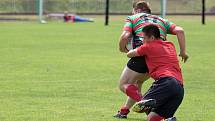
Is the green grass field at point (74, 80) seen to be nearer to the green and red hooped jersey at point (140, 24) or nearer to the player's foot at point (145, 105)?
the green and red hooped jersey at point (140, 24)

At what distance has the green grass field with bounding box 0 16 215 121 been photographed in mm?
10797

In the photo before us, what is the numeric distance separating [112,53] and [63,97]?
9929 millimetres

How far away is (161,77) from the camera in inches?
335

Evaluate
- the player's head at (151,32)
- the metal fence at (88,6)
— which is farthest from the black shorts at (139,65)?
the metal fence at (88,6)

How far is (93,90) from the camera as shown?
44.6ft

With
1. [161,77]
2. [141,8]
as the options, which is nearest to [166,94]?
[161,77]

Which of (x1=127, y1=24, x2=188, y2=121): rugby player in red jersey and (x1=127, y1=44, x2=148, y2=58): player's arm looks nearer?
(x1=127, y1=24, x2=188, y2=121): rugby player in red jersey

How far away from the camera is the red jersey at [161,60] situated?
→ 857 centimetres

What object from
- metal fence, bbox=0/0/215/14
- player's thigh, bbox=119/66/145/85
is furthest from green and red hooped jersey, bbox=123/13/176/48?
metal fence, bbox=0/0/215/14

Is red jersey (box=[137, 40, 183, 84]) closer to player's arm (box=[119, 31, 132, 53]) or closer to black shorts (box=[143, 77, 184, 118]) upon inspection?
black shorts (box=[143, 77, 184, 118])

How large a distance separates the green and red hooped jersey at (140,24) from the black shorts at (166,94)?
52.9 inches

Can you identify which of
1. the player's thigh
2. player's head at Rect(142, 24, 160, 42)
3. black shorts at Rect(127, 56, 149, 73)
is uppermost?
player's head at Rect(142, 24, 160, 42)

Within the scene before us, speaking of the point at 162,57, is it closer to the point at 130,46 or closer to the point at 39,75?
the point at 130,46

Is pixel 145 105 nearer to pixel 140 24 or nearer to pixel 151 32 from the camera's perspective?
pixel 151 32
